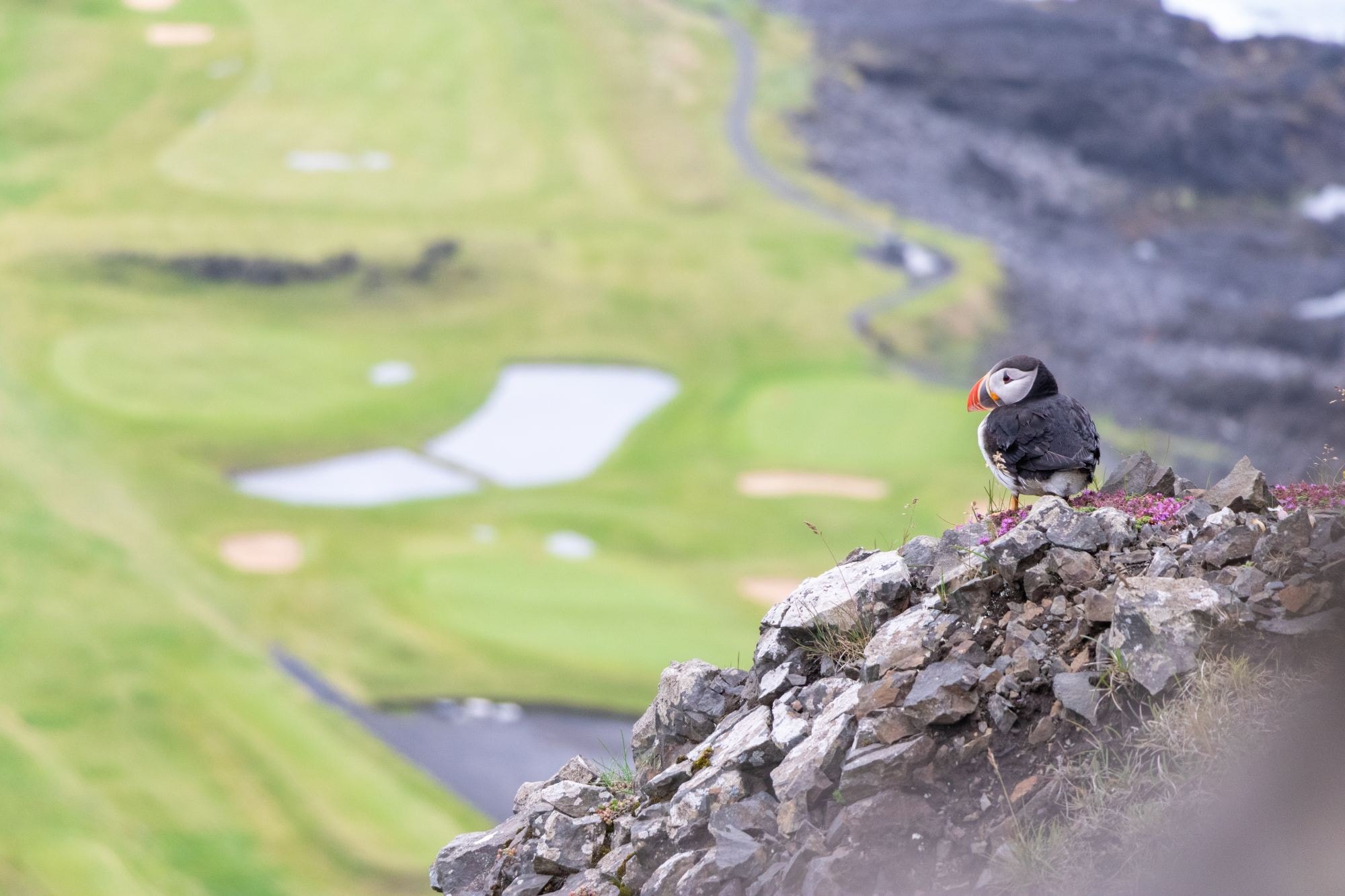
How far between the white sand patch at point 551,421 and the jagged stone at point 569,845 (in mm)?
13733

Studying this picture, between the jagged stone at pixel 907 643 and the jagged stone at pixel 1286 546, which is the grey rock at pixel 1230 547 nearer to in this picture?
the jagged stone at pixel 1286 546

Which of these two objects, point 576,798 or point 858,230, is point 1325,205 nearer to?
point 858,230

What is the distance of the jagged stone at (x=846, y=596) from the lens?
236 inches

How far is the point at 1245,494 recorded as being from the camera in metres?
5.73

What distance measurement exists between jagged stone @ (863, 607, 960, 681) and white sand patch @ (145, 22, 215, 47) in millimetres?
27682

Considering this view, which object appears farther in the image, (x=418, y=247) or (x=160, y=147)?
(x=160, y=147)

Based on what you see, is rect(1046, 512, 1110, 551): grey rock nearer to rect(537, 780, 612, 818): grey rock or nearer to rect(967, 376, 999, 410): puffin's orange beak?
rect(967, 376, 999, 410): puffin's orange beak

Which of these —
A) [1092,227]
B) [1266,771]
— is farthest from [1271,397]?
[1266,771]

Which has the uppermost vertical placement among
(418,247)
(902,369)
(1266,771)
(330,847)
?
(1266,771)

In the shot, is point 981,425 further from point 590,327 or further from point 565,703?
point 590,327

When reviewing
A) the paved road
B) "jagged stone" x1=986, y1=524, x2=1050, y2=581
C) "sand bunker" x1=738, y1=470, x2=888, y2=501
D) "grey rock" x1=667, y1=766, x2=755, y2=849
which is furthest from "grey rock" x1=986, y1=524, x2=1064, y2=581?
"sand bunker" x1=738, y1=470, x2=888, y2=501

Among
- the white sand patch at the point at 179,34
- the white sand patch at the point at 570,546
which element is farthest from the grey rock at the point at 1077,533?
the white sand patch at the point at 179,34

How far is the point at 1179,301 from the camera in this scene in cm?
2750

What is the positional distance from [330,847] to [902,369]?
13561 mm
